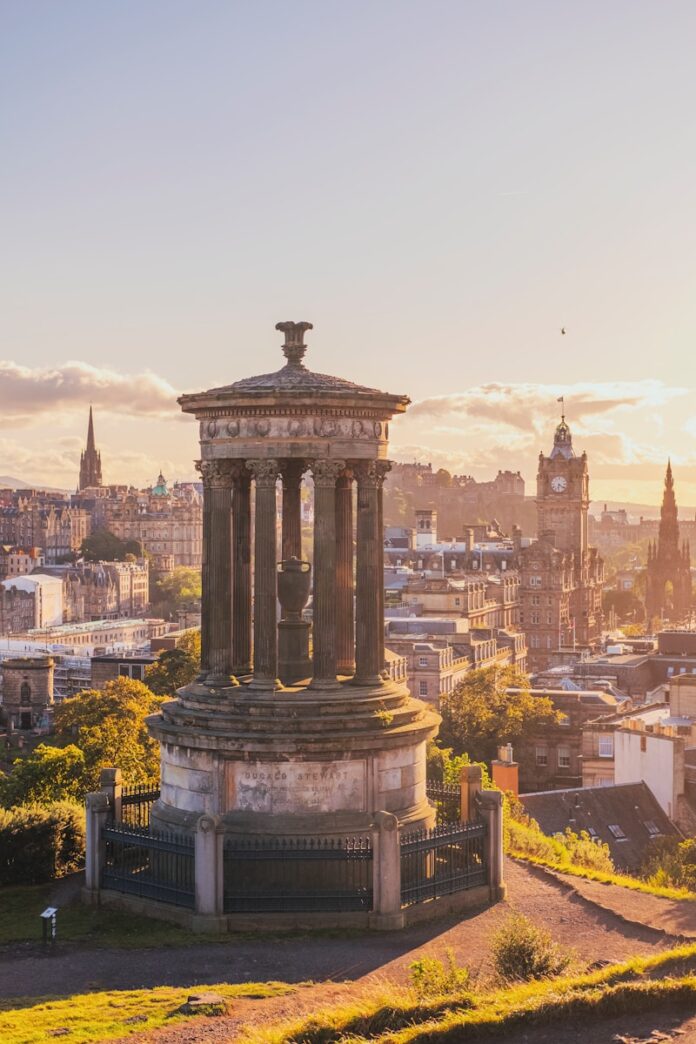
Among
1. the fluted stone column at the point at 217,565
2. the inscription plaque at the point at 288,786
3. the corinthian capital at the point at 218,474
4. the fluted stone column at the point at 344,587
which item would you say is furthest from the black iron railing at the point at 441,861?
the corinthian capital at the point at 218,474

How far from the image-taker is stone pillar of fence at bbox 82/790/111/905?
91.7 ft

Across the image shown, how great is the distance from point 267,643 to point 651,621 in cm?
15911

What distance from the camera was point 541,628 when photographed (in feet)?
537

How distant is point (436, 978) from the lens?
21781 millimetres

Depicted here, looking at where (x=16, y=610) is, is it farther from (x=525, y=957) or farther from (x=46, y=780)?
(x=525, y=957)

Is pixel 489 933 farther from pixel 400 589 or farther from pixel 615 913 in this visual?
pixel 400 589

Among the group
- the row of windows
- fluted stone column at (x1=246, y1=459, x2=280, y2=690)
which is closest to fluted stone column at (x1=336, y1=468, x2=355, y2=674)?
fluted stone column at (x1=246, y1=459, x2=280, y2=690)

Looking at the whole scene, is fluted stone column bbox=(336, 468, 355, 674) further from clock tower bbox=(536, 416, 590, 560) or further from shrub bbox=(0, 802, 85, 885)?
clock tower bbox=(536, 416, 590, 560)

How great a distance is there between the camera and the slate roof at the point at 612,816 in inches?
2232

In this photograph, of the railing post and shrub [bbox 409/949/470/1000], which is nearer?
shrub [bbox 409/949/470/1000]

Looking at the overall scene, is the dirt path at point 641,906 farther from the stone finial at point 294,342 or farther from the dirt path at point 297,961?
the stone finial at point 294,342

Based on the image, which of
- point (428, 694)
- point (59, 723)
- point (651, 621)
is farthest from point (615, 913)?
point (651, 621)

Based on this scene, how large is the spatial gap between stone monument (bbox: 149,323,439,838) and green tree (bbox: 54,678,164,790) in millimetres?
11407

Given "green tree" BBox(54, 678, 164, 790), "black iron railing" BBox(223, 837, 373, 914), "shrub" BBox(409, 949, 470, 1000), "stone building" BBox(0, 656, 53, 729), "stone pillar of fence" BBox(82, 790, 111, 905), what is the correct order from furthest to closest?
"stone building" BBox(0, 656, 53, 729) < "green tree" BBox(54, 678, 164, 790) < "stone pillar of fence" BBox(82, 790, 111, 905) < "black iron railing" BBox(223, 837, 373, 914) < "shrub" BBox(409, 949, 470, 1000)
